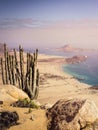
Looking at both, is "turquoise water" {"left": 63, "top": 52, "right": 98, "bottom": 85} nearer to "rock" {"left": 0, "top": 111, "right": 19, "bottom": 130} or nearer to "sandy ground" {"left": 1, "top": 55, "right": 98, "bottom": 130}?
"sandy ground" {"left": 1, "top": 55, "right": 98, "bottom": 130}

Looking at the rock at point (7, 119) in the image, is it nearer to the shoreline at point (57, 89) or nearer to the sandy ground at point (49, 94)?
the sandy ground at point (49, 94)

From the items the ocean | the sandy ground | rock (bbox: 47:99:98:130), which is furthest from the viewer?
the ocean

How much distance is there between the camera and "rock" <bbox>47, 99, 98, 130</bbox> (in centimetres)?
1337

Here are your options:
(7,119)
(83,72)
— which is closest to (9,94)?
(7,119)

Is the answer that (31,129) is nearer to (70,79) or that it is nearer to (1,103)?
(1,103)

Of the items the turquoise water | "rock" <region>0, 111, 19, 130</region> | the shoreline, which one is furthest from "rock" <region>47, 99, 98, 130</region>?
the turquoise water

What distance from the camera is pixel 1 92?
1875 centimetres

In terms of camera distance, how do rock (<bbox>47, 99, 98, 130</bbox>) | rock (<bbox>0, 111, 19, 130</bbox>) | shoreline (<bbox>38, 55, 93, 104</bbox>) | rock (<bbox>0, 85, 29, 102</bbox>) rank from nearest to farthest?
1. rock (<bbox>47, 99, 98, 130</bbox>)
2. rock (<bbox>0, 111, 19, 130</bbox>)
3. rock (<bbox>0, 85, 29, 102</bbox>)
4. shoreline (<bbox>38, 55, 93, 104</bbox>)

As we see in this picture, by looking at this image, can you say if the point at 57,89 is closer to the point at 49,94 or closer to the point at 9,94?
the point at 49,94

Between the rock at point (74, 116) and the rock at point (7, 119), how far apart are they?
181cm

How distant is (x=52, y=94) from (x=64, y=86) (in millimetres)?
6028

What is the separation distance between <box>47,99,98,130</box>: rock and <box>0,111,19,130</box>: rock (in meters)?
1.81

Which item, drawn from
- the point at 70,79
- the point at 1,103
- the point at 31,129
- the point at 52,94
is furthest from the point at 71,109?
the point at 70,79

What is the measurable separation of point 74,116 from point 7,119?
11.4 feet
